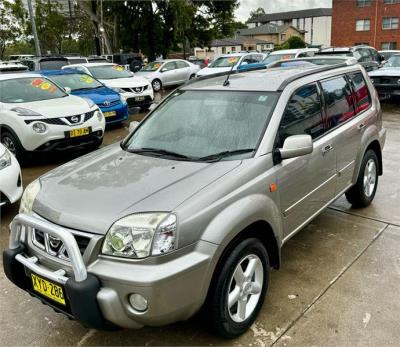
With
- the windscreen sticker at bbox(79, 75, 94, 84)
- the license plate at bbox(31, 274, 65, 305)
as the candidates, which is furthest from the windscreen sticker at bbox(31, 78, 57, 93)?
the license plate at bbox(31, 274, 65, 305)

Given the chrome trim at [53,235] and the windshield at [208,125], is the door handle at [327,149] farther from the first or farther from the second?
the chrome trim at [53,235]

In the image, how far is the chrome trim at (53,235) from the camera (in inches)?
89.7

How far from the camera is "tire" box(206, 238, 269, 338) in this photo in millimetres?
2488

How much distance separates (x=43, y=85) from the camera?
7941 mm

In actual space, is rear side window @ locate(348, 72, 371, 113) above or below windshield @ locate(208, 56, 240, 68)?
below

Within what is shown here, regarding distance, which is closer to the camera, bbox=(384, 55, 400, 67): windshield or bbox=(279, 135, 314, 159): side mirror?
bbox=(279, 135, 314, 159): side mirror

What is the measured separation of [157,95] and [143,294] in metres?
14.9

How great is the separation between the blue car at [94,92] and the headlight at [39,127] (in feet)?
8.39

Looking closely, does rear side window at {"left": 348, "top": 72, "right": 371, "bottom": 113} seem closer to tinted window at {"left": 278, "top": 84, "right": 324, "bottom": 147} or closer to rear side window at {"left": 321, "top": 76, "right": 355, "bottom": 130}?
rear side window at {"left": 321, "top": 76, "right": 355, "bottom": 130}

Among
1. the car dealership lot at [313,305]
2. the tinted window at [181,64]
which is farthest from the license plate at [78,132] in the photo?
the tinted window at [181,64]

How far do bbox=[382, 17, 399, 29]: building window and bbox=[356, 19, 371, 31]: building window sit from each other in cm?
155

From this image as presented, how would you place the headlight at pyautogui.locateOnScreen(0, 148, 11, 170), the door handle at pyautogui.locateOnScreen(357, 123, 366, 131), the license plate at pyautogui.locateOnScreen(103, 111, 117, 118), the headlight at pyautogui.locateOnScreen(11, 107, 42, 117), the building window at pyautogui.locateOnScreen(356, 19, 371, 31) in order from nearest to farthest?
1. the door handle at pyautogui.locateOnScreen(357, 123, 366, 131)
2. the headlight at pyautogui.locateOnScreen(0, 148, 11, 170)
3. the headlight at pyautogui.locateOnScreen(11, 107, 42, 117)
4. the license plate at pyautogui.locateOnScreen(103, 111, 117, 118)
5. the building window at pyautogui.locateOnScreen(356, 19, 371, 31)

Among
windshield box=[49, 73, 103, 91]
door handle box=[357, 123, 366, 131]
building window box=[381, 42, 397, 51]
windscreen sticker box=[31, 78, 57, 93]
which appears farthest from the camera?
building window box=[381, 42, 397, 51]

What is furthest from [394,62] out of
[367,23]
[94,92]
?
[367,23]
